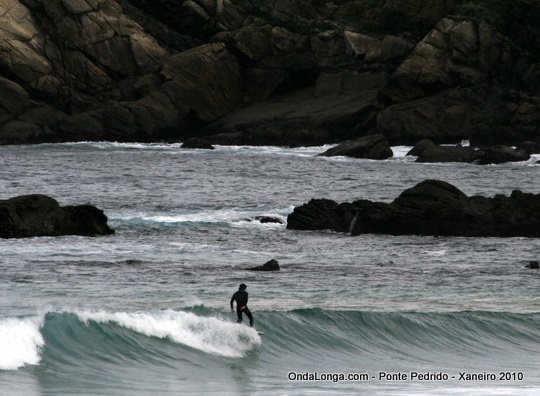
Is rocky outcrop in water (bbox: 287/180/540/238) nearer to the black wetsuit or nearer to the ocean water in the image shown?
the ocean water

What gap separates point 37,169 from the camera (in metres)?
70.2

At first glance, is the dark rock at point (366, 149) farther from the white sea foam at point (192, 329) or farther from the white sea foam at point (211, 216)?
the white sea foam at point (192, 329)

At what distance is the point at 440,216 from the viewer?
42.1 meters

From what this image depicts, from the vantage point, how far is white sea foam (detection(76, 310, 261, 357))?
2553cm

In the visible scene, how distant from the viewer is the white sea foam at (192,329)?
25.5 metres

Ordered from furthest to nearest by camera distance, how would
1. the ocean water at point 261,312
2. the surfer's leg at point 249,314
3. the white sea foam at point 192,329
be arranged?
the white sea foam at point 192,329
the surfer's leg at point 249,314
the ocean water at point 261,312

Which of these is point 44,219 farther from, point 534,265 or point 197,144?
point 197,144

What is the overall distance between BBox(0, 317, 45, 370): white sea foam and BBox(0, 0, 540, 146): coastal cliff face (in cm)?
6232

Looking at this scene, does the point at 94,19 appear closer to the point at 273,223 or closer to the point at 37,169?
the point at 37,169

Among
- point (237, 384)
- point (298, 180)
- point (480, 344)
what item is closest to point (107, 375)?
point (237, 384)

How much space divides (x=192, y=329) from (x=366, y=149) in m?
56.3

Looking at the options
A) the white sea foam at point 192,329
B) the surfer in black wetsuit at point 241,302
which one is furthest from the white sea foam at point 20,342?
the surfer in black wetsuit at point 241,302

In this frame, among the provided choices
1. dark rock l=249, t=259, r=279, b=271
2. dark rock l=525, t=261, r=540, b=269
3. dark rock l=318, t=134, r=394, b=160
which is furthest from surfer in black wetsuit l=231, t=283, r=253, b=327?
dark rock l=318, t=134, r=394, b=160

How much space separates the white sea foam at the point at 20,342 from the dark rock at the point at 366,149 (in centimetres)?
5684
